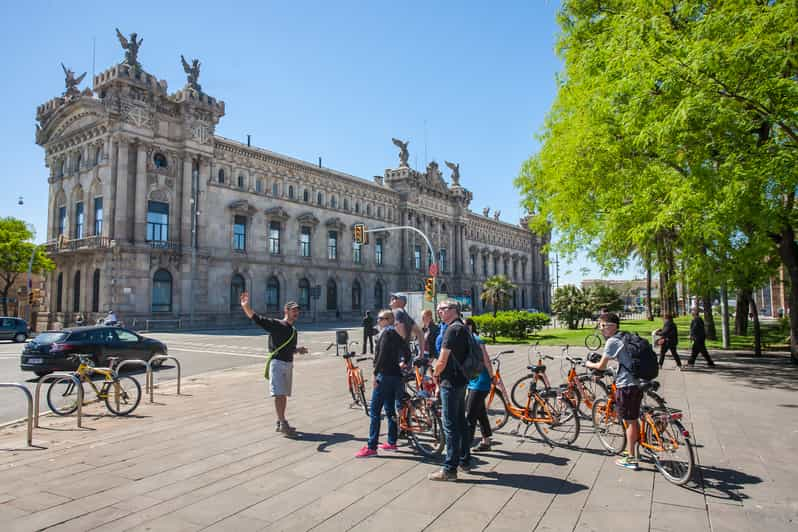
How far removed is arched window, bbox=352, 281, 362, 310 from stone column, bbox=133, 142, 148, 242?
24.3m

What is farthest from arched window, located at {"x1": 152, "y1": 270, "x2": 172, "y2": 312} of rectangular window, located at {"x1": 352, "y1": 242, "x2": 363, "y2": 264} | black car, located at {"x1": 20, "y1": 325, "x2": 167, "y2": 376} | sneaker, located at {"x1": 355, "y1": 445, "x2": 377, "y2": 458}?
sneaker, located at {"x1": 355, "y1": 445, "x2": 377, "y2": 458}

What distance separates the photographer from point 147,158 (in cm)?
4016

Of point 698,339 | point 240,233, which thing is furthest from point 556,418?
point 240,233

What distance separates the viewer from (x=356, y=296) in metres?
59.2

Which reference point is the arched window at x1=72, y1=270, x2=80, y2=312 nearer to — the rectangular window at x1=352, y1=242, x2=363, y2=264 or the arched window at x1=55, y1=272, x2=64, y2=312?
the arched window at x1=55, y1=272, x2=64, y2=312

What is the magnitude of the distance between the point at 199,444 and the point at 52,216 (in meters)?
45.6

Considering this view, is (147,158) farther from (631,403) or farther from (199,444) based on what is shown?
(631,403)

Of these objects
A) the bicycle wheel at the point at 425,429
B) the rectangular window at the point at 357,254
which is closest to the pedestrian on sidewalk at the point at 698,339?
the bicycle wheel at the point at 425,429

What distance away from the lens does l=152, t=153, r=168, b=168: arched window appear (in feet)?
134

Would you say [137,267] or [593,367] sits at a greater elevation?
[137,267]

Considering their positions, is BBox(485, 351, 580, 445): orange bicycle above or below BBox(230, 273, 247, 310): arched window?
below

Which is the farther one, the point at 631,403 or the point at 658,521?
the point at 631,403

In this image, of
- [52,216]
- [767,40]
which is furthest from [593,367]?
[52,216]

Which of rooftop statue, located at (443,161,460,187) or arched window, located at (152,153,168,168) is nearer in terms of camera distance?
arched window, located at (152,153,168,168)
